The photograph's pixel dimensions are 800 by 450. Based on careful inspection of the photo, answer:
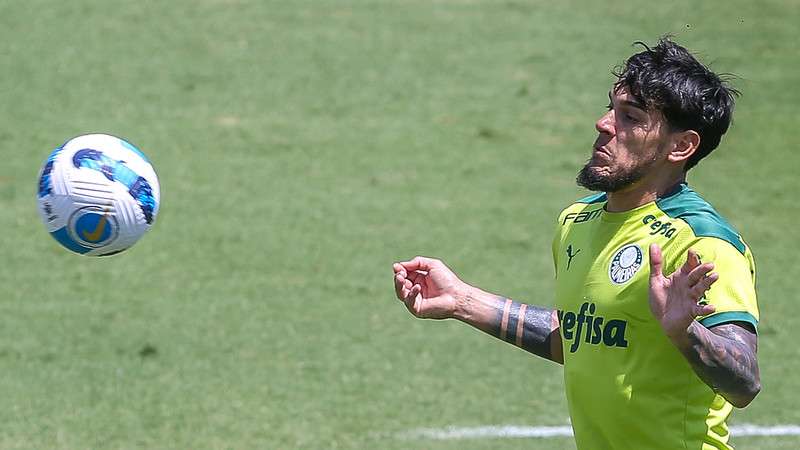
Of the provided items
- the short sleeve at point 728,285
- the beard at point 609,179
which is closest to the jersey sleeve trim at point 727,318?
the short sleeve at point 728,285

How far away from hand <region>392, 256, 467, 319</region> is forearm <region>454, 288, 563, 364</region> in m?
0.08

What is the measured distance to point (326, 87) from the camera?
14016 mm

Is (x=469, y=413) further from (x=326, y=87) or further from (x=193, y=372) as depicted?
(x=326, y=87)

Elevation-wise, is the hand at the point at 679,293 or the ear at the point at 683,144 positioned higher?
the ear at the point at 683,144

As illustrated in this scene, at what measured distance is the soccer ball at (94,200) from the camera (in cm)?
563

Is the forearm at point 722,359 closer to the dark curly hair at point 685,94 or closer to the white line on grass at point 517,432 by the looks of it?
the dark curly hair at point 685,94

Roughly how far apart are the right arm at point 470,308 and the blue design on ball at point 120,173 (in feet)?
5.23

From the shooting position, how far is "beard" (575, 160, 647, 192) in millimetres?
4230

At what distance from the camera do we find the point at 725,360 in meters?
3.65

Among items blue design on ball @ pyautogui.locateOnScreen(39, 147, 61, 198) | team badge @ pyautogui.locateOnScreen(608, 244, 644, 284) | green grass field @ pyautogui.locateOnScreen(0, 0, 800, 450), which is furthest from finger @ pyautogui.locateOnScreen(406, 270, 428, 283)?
green grass field @ pyautogui.locateOnScreen(0, 0, 800, 450)

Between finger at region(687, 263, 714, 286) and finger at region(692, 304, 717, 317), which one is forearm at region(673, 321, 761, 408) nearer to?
finger at region(692, 304, 717, 317)

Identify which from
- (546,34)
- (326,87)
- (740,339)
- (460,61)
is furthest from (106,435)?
(546,34)

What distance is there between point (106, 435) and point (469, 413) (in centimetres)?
225

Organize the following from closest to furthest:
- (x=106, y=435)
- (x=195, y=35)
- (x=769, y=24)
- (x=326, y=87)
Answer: (x=106, y=435), (x=326, y=87), (x=195, y=35), (x=769, y=24)
